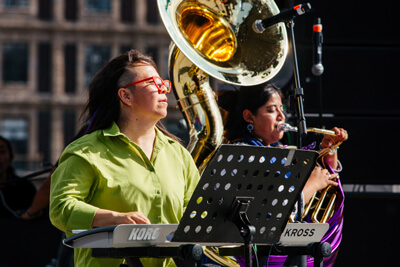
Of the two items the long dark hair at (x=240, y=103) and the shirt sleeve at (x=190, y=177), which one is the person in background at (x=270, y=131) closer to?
the long dark hair at (x=240, y=103)

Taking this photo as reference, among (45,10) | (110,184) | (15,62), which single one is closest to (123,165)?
(110,184)

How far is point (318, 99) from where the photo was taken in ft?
13.9

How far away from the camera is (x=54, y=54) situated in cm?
3550

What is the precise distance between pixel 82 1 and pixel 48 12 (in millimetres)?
1743

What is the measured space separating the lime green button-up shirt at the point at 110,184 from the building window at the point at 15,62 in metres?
33.8

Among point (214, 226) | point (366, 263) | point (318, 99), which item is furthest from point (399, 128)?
point (214, 226)

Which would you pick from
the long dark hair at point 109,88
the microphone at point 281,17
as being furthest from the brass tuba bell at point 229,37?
the long dark hair at point 109,88

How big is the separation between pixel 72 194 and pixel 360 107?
229cm

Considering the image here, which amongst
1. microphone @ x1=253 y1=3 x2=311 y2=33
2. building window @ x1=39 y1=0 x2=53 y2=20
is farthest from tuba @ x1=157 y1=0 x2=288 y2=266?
building window @ x1=39 y1=0 x2=53 y2=20

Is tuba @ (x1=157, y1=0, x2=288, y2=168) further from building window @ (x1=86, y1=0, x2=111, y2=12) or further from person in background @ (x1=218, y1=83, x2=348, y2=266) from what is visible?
building window @ (x1=86, y1=0, x2=111, y2=12)

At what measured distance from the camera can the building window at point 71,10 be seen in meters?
35.8

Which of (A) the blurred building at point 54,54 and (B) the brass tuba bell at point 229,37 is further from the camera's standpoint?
(A) the blurred building at point 54,54

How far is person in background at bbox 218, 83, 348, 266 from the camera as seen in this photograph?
3.48 meters

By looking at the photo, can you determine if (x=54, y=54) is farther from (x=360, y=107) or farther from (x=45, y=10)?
(x=360, y=107)
